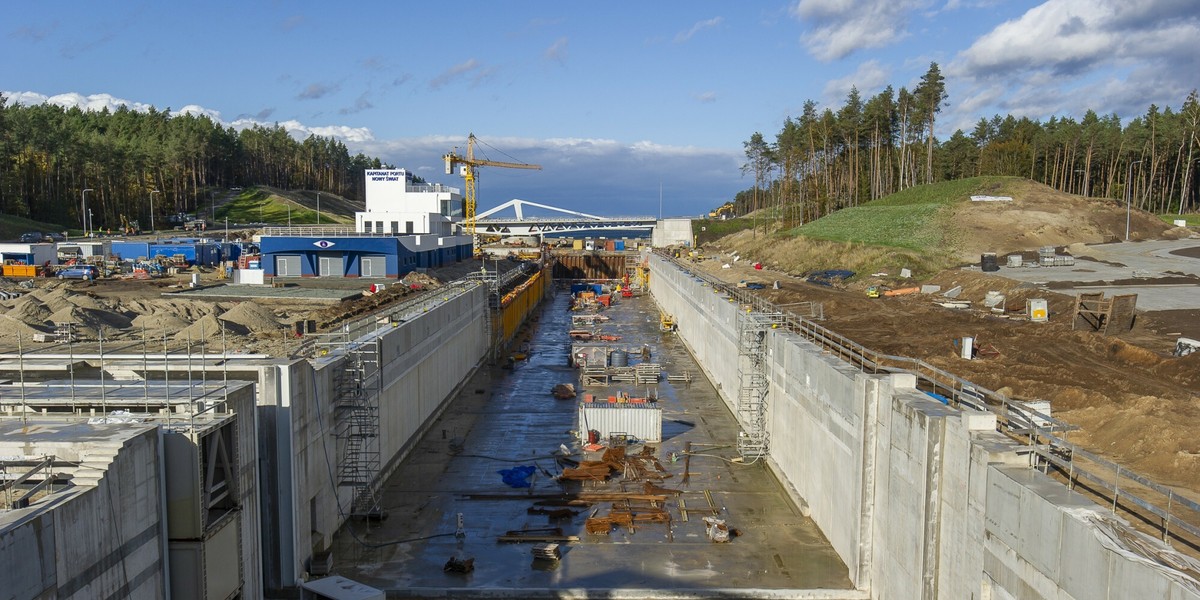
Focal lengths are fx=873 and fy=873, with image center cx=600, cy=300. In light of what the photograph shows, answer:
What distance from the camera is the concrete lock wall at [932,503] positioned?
10680mm

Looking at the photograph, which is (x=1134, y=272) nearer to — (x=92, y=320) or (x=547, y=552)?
(x=547, y=552)

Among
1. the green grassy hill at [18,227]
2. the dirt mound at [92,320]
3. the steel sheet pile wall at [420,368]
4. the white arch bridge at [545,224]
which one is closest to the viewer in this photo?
the steel sheet pile wall at [420,368]

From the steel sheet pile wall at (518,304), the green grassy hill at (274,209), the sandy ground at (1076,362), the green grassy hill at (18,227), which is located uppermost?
the green grassy hill at (274,209)

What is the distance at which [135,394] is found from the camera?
52.1 feet

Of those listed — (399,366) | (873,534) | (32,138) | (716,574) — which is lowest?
(716,574)

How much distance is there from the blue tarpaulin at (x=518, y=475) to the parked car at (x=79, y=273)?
1695 inches

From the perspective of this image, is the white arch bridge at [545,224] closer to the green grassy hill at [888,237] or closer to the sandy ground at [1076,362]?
the green grassy hill at [888,237]

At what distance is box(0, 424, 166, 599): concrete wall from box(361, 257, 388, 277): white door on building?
4605cm

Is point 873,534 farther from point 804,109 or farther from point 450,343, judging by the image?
point 804,109

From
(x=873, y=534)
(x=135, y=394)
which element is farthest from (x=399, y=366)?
(x=873, y=534)

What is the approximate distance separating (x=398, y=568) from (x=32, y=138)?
9898 centimetres

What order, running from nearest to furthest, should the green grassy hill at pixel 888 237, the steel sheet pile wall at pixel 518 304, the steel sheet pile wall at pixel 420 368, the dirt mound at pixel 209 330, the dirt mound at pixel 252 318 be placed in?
the steel sheet pile wall at pixel 420 368 → the dirt mound at pixel 209 330 → the dirt mound at pixel 252 318 → the steel sheet pile wall at pixel 518 304 → the green grassy hill at pixel 888 237

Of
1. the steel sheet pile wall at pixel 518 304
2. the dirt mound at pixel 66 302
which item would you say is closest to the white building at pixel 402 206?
the steel sheet pile wall at pixel 518 304

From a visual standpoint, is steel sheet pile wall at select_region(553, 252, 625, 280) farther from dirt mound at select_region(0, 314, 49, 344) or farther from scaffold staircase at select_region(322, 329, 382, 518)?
scaffold staircase at select_region(322, 329, 382, 518)
